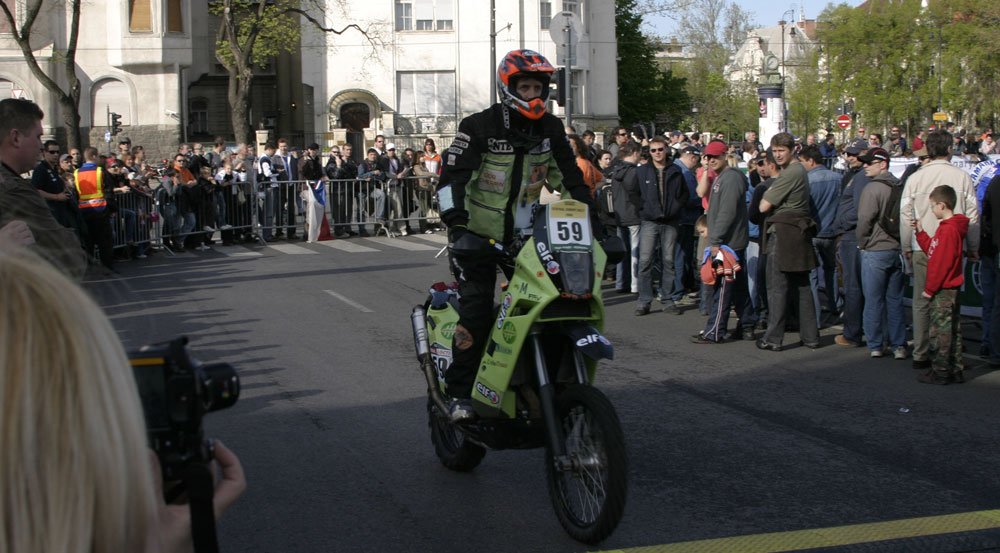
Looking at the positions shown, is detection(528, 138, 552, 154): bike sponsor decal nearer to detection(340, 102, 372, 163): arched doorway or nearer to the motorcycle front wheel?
the motorcycle front wheel

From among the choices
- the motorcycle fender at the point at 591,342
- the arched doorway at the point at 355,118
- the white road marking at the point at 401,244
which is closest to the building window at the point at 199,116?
the arched doorway at the point at 355,118

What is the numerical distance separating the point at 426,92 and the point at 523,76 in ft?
166

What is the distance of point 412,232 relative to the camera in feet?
84.0

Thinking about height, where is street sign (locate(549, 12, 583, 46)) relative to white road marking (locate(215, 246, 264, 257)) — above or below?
above

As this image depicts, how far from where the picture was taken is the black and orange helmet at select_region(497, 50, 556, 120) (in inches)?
233

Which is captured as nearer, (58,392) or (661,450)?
(58,392)

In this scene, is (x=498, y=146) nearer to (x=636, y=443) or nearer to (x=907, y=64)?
(x=636, y=443)

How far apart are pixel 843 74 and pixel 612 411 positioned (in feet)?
200

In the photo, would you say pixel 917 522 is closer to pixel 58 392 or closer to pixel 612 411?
pixel 612 411

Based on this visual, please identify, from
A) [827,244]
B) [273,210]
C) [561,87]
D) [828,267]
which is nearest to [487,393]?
[827,244]

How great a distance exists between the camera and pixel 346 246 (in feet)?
72.7

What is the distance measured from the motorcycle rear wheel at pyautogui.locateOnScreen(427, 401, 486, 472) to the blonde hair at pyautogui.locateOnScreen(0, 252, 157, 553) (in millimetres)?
4746

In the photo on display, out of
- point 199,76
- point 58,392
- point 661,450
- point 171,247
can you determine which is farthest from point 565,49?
point 199,76

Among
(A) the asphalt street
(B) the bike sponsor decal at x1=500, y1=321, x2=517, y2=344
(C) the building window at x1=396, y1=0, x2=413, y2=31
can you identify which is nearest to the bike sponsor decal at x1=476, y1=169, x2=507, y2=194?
(B) the bike sponsor decal at x1=500, y1=321, x2=517, y2=344
